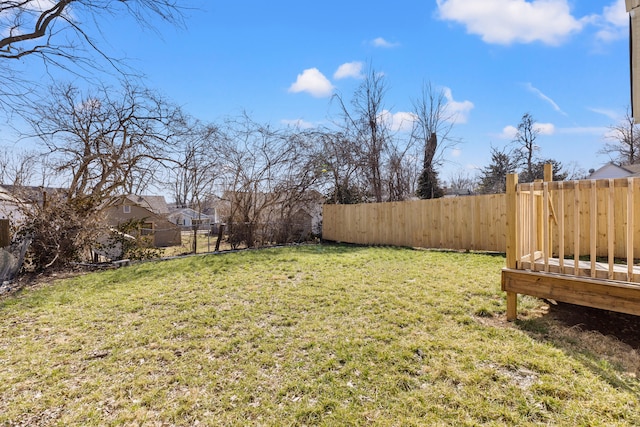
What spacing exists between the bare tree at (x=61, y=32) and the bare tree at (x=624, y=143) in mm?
24890

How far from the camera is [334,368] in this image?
7.27 ft

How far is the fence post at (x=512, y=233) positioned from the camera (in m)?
3.00

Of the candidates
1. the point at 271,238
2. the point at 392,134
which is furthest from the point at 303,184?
the point at 392,134

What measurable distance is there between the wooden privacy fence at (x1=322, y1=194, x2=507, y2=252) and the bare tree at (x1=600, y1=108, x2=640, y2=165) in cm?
1850

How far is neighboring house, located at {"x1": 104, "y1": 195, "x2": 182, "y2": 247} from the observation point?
24.6 feet

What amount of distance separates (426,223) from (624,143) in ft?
65.8

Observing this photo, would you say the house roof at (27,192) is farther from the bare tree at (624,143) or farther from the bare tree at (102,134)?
the bare tree at (624,143)

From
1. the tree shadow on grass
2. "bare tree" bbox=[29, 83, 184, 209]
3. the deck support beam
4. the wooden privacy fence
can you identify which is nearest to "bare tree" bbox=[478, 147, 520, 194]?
the wooden privacy fence

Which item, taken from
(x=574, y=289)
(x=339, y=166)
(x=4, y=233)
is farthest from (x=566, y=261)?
(x=4, y=233)

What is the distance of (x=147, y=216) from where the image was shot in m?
10.9

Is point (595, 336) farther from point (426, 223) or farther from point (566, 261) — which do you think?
point (426, 223)

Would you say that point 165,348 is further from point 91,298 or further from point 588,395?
point 588,395

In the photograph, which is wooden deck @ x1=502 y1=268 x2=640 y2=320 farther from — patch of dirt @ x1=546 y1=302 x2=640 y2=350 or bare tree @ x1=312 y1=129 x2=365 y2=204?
bare tree @ x1=312 y1=129 x2=365 y2=204

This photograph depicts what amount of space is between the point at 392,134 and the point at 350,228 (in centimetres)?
471
